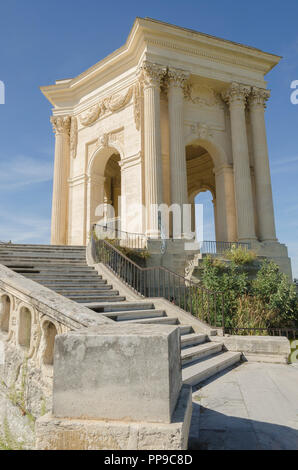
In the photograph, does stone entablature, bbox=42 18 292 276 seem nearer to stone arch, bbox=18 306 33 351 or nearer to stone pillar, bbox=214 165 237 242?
stone pillar, bbox=214 165 237 242

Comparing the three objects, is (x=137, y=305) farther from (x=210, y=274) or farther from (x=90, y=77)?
(x=90, y=77)

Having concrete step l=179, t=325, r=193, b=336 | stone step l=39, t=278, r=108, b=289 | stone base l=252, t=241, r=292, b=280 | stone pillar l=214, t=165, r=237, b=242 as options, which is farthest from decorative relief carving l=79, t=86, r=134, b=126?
concrete step l=179, t=325, r=193, b=336

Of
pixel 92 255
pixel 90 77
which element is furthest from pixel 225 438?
pixel 90 77

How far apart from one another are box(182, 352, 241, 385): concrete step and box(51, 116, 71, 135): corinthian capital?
58.4ft

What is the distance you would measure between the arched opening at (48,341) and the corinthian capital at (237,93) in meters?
17.5

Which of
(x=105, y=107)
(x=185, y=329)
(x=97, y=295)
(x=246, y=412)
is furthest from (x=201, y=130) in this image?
(x=246, y=412)

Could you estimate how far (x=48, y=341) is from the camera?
314cm

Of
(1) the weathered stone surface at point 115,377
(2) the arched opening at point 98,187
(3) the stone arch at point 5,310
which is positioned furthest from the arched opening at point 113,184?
(1) the weathered stone surface at point 115,377

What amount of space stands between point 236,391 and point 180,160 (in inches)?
492

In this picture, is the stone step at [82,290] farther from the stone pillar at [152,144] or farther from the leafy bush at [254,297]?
the stone pillar at [152,144]

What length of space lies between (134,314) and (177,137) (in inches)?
440

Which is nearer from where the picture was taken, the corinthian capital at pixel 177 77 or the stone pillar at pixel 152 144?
the stone pillar at pixel 152 144

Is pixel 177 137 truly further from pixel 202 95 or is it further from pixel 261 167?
pixel 261 167

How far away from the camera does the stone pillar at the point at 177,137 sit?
15078mm
